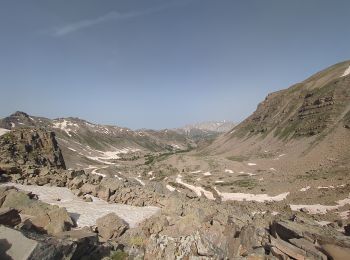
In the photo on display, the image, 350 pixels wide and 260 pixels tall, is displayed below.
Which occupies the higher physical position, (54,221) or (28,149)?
(28,149)

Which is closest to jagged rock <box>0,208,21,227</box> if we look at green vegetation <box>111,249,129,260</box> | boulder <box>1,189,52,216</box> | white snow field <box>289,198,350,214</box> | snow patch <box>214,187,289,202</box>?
boulder <box>1,189,52,216</box>

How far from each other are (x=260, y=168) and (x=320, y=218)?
5466 centimetres

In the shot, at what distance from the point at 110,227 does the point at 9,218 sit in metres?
4.97

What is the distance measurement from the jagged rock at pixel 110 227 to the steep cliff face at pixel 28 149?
47.2 ft

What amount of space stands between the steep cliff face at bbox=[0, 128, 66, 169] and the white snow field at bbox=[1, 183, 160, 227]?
19.9 feet

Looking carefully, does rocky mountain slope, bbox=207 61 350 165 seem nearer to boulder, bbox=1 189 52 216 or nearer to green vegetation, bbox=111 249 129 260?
boulder, bbox=1 189 52 216

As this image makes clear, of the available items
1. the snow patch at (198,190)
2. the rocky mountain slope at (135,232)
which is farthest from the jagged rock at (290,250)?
the snow patch at (198,190)

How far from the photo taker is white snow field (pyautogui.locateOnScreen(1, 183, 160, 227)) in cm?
2000

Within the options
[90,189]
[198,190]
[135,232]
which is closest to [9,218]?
[135,232]

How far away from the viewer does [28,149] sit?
40375 mm

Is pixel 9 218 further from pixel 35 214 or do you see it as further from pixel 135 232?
pixel 135 232

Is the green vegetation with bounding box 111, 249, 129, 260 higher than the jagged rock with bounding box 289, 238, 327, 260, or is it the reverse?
the green vegetation with bounding box 111, 249, 129, 260

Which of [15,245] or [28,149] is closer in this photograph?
[15,245]

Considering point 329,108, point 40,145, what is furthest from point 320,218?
point 329,108
